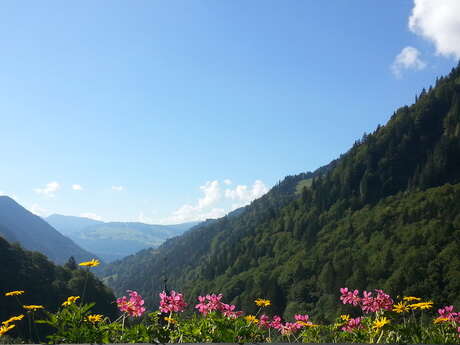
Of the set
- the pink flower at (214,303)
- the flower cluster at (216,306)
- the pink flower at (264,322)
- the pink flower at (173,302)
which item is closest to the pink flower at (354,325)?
the pink flower at (264,322)

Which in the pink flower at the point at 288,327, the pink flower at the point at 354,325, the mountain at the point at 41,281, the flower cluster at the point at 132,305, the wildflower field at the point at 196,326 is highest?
the flower cluster at the point at 132,305

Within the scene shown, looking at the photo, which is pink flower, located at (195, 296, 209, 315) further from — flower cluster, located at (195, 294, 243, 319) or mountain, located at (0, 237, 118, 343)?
mountain, located at (0, 237, 118, 343)

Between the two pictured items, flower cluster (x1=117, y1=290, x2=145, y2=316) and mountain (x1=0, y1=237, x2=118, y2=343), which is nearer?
flower cluster (x1=117, y1=290, x2=145, y2=316)

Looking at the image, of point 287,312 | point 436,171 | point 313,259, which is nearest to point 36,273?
point 287,312

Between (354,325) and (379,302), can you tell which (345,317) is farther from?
(379,302)

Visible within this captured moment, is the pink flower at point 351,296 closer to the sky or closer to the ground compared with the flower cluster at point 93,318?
closer to the ground

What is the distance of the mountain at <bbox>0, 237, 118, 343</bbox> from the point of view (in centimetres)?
10944

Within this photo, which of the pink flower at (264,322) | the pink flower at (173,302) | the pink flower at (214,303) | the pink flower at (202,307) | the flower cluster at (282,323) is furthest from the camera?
the flower cluster at (282,323)

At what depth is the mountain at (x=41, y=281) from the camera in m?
109

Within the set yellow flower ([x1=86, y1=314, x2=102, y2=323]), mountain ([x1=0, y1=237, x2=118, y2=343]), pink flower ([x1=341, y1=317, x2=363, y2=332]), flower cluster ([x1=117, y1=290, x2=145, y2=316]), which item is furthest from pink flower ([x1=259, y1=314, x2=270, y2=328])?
mountain ([x1=0, y1=237, x2=118, y2=343])

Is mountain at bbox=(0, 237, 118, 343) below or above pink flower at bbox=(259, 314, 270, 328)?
below

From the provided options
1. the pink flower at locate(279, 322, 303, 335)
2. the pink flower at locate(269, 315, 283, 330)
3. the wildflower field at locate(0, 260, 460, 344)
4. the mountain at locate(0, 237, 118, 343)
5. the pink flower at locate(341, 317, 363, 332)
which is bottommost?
the mountain at locate(0, 237, 118, 343)

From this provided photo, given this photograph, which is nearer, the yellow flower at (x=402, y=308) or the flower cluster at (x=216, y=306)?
the yellow flower at (x=402, y=308)

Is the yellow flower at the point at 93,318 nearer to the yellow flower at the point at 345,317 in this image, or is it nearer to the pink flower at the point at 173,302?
the pink flower at the point at 173,302
